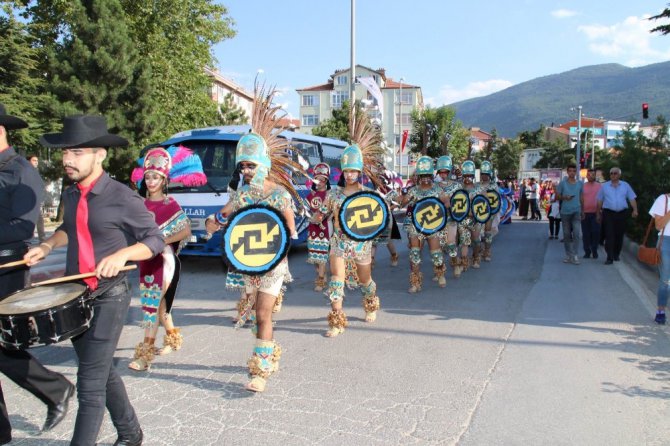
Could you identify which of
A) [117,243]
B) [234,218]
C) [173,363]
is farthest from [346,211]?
[117,243]

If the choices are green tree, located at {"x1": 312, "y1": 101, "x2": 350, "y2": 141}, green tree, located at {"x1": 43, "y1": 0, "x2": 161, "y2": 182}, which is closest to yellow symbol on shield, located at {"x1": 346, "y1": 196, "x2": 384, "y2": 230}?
green tree, located at {"x1": 43, "y1": 0, "x2": 161, "y2": 182}

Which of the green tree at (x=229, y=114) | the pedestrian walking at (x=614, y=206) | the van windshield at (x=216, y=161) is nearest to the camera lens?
the van windshield at (x=216, y=161)

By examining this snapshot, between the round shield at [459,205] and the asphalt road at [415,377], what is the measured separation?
5.67ft

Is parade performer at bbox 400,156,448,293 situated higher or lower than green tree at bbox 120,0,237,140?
lower

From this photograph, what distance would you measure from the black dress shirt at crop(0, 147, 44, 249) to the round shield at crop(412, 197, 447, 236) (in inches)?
225

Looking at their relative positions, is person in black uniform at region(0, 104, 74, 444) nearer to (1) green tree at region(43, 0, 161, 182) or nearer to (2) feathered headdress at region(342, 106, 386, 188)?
(2) feathered headdress at region(342, 106, 386, 188)

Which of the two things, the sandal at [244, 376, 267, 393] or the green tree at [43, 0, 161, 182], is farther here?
the green tree at [43, 0, 161, 182]

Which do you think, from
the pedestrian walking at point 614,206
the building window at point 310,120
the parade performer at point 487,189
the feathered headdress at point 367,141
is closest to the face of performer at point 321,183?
the feathered headdress at point 367,141

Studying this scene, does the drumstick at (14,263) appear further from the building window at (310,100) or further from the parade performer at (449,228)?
the building window at (310,100)

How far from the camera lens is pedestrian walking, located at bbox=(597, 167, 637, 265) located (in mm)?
11172

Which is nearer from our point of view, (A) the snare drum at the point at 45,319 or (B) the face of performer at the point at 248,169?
(A) the snare drum at the point at 45,319

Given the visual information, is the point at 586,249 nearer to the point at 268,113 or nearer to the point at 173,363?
the point at 268,113

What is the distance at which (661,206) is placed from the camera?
6586 mm

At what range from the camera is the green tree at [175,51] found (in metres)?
26.7
